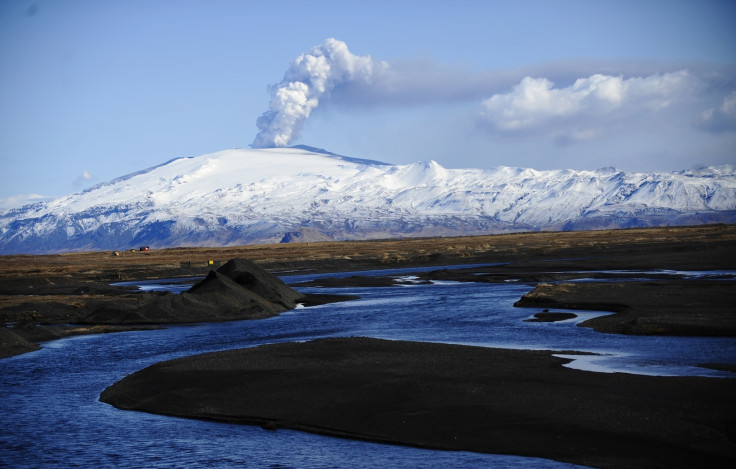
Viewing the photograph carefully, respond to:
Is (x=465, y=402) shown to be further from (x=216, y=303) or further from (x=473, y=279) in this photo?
(x=473, y=279)

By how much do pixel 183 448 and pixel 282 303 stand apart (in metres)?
41.1

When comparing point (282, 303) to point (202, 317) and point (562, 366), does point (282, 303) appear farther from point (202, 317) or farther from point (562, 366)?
point (562, 366)

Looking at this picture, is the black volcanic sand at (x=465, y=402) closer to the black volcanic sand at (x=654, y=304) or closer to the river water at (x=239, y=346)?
Answer: the river water at (x=239, y=346)

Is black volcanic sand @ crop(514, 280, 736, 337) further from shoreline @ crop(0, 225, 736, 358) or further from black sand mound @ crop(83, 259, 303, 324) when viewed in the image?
black sand mound @ crop(83, 259, 303, 324)

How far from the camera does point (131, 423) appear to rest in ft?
88.4

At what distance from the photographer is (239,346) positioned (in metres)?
43.1

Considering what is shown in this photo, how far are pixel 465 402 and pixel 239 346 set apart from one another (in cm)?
1933

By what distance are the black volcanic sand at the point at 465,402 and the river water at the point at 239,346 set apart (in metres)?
1.02

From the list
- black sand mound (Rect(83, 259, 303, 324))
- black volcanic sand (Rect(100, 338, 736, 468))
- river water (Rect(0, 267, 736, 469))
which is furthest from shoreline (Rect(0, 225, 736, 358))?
black volcanic sand (Rect(100, 338, 736, 468))

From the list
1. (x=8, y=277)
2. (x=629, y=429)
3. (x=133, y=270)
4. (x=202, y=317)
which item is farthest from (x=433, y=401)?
(x=133, y=270)

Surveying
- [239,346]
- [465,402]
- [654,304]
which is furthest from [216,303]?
[465,402]

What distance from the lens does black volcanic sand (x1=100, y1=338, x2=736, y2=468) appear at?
2180 cm

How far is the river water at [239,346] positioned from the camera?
2258 centimetres

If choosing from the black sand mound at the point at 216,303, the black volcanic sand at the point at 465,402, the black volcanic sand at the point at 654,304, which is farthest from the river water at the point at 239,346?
the black sand mound at the point at 216,303
